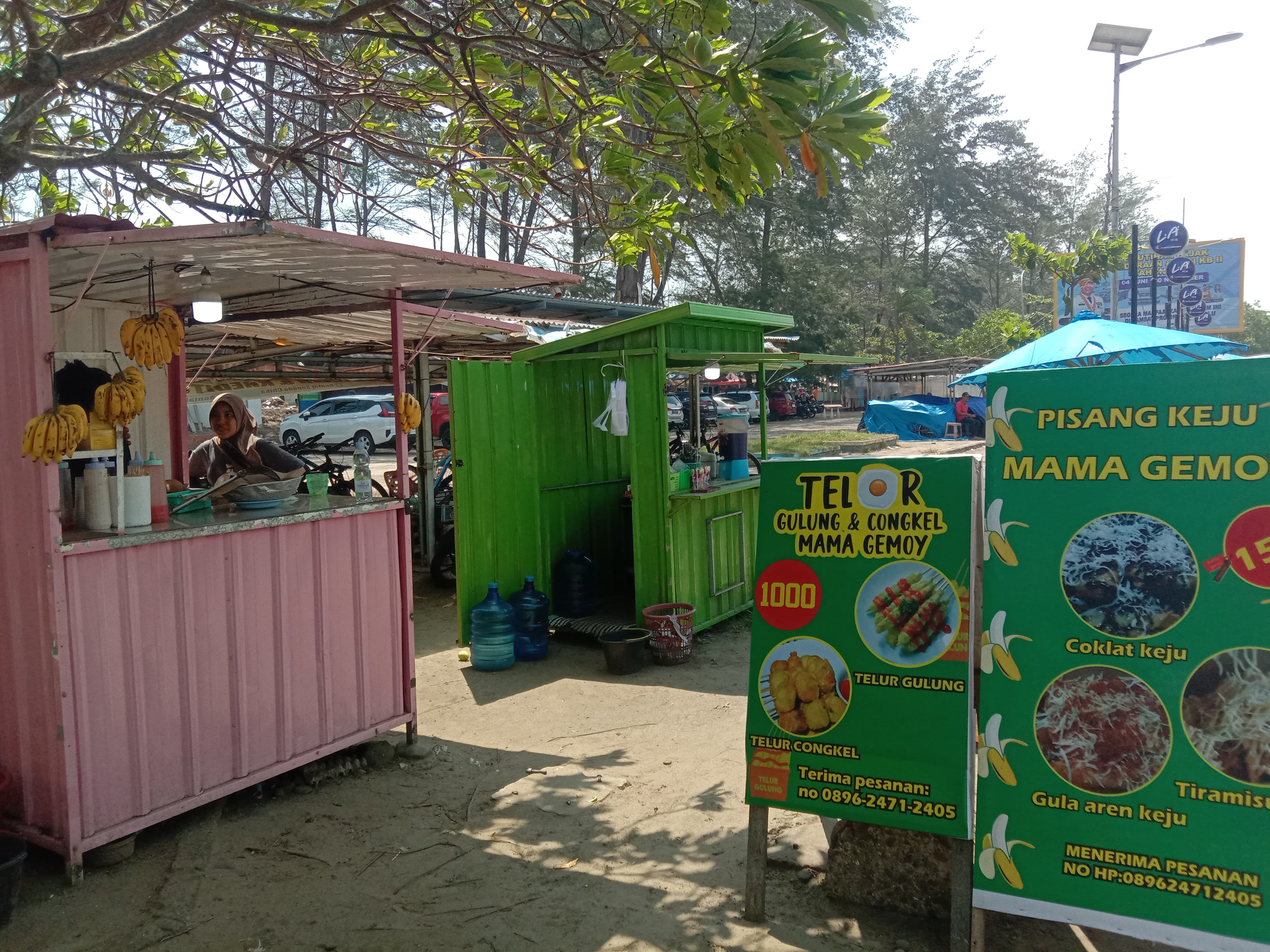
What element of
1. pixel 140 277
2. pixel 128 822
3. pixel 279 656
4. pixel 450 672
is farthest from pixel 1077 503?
pixel 450 672

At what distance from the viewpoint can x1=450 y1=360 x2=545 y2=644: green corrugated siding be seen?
7.25 meters

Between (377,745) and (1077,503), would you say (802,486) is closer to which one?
(1077,503)

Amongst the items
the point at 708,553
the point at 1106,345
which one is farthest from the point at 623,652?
the point at 1106,345

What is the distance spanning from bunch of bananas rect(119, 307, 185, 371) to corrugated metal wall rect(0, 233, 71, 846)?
17.5 inches

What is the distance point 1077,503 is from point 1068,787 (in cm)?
91

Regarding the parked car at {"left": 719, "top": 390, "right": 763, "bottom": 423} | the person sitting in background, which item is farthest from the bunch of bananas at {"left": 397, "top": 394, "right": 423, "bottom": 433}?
the parked car at {"left": 719, "top": 390, "right": 763, "bottom": 423}

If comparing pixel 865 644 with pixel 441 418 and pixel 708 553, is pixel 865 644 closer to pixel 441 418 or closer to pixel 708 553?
pixel 708 553

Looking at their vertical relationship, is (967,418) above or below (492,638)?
above

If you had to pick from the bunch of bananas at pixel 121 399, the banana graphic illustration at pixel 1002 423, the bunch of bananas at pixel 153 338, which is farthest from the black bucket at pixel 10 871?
the banana graphic illustration at pixel 1002 423

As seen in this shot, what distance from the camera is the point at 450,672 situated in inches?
278

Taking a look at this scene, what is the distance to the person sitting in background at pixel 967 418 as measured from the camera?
2692 centimetres

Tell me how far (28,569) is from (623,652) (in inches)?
160

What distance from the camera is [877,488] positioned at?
3240 millimetres

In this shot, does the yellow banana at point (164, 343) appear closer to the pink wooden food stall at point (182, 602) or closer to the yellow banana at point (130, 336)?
the yellow banana at point (130, 336)
